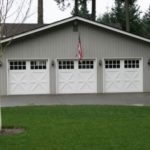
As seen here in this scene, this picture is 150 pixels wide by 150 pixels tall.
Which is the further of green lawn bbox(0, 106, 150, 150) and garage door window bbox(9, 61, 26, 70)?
garage door window bbox(9, 61, 26, 70)

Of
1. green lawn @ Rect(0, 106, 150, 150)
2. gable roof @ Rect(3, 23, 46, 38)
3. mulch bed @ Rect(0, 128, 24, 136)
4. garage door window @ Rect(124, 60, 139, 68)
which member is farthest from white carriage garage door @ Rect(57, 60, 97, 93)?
mulch bed @ Rect(0, 128, 24, 136)

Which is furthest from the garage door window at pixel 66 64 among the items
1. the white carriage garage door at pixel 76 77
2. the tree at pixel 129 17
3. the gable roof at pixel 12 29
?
the tree at pixel 129 17

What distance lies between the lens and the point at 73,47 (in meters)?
22.3

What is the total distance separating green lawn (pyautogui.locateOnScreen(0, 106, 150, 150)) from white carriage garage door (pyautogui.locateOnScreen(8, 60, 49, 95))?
686 centimetres

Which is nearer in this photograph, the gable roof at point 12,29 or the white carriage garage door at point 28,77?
the gable roof at point 12,29

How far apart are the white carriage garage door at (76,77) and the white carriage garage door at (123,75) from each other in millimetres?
792

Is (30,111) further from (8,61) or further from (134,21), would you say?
(134,21)

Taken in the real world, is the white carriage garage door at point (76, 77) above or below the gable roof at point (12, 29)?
below

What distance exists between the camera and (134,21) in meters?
47.0

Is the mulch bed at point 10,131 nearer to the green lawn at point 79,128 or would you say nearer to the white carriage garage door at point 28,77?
the green lawn at point 79,128

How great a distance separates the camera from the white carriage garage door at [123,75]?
22.7m

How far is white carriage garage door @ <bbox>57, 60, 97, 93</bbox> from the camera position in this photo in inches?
877

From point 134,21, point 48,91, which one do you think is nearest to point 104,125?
point 48,91

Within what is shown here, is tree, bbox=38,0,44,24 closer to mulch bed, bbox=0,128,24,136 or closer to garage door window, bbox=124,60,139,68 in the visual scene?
garage door window, bbox=124,60,139,68
